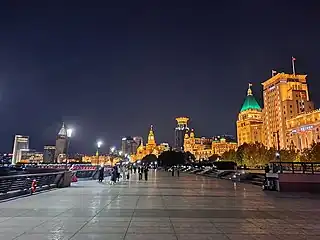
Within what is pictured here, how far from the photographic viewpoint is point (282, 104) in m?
143

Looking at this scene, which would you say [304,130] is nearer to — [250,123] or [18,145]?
[250,123]

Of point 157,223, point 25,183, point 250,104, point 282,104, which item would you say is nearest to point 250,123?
point 250,104

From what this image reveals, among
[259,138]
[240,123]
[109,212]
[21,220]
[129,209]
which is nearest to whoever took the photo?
[21,220]

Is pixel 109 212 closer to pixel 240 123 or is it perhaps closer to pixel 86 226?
pixel 86 226

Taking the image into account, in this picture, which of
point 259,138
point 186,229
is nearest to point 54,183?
point 186,229

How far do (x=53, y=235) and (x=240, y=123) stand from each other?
614 ft

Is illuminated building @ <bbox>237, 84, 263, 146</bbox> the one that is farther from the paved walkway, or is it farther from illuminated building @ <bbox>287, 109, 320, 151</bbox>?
the paved walkway

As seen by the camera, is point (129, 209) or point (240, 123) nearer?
point (129, 209)

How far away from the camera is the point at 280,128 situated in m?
141

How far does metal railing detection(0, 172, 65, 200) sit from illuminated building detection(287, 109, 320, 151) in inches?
4281

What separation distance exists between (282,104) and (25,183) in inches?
5590

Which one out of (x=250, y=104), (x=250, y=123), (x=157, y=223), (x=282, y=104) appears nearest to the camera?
(x=157, y=223)

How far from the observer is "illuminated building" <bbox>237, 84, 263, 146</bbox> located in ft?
562

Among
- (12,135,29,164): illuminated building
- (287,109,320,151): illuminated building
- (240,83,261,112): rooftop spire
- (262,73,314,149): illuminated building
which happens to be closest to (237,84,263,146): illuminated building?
(240,83,261,112): rooftop spire
